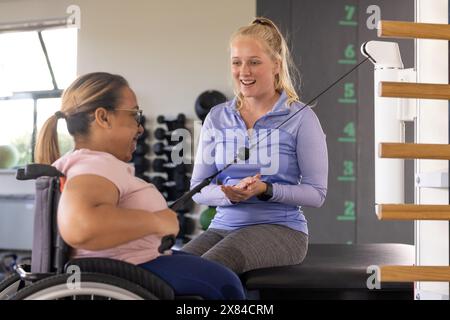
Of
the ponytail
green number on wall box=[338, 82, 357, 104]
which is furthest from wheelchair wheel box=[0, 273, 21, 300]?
green number on wall box=[338, 82, 357, 104]

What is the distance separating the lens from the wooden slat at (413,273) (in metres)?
0.90

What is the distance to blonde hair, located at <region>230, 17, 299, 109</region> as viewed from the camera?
1.27 metres

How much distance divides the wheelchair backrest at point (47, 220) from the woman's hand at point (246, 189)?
40cm

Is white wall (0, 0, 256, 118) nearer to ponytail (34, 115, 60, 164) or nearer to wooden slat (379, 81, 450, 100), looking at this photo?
ponytail (34, 115, 60, 164)

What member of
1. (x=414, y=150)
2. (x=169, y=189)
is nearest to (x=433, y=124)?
(x=414, y=150)

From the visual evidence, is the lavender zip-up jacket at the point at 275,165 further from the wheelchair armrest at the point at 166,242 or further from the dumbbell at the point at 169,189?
the dumbbell at the point at 169,189

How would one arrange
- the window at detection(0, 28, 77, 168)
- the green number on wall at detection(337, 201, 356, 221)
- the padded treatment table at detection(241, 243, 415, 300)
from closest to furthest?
1. the padded treatment table at detection(241, 243, 415, 300)
2. the window at detection(0, 28, 77, 168)
3. the green number on wall at detection(337, 201, 356, 221)

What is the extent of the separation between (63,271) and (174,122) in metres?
3.37

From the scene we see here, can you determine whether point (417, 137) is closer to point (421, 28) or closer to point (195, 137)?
point (421, 28)

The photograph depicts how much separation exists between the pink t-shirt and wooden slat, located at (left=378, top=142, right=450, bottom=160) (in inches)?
12.8

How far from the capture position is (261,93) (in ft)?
4.38

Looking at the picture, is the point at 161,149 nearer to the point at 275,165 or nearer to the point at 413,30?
the point at 275,165

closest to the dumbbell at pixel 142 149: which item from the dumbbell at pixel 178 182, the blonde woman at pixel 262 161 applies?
the dumbbell at pixel 178 182

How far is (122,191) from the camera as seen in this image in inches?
33.5
